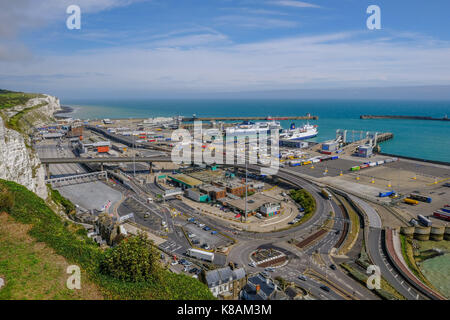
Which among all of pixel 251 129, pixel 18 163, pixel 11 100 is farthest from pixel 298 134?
pixel 11 100

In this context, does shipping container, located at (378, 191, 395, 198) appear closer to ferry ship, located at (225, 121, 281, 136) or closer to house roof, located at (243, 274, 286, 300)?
house roof, located at (243, 274, 286, 300)

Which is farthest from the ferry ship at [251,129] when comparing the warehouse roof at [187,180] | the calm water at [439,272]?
the calm water at [439,272]

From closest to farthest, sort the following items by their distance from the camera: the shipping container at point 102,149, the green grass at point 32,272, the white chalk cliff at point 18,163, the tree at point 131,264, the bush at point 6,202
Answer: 1. the green grass at point 32,272
2. the tree at point 131,264
3. the bush at point 6,202
4. the white chalk cliff at point 18,163
5. the shipping container at point 102,149

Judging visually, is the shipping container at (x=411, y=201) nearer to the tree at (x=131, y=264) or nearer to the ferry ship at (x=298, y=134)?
the tree at (x=131, y=264)

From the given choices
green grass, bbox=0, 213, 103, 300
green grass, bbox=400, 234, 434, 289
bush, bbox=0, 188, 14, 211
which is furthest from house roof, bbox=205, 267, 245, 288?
green grass, bbox=400, 234, 434, 289
